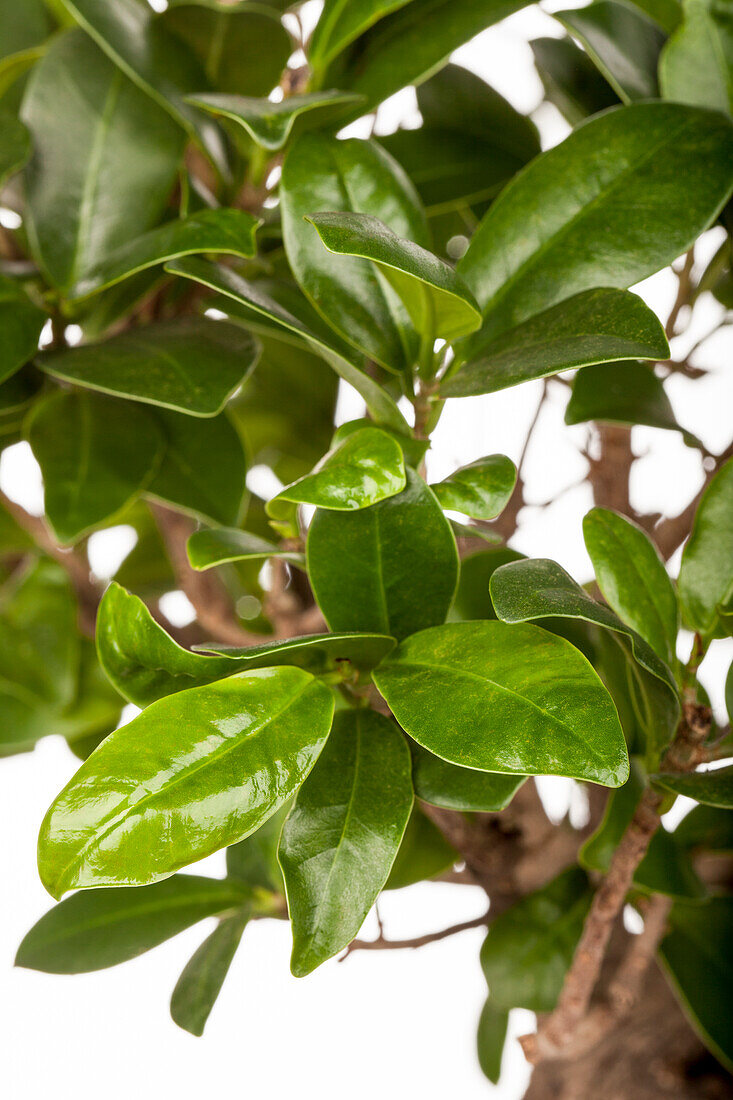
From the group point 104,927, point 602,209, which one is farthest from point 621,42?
point 104,927

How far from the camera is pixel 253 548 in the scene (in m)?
0.43

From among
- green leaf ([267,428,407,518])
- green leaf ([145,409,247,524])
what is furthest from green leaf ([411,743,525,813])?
green leaf ([145,409,247,524])

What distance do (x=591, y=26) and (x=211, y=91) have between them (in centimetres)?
23

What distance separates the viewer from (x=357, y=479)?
0.36 meters

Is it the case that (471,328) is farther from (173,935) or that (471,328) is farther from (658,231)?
(173,935)

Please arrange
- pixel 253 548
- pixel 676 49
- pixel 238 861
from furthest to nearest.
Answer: pixel 238 861 < pixel 676 49 < pixel 253 548

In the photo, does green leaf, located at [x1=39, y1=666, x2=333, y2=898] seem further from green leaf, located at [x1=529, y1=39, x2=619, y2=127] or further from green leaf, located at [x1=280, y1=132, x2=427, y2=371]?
green leaf, located at [x1=529, y1=39, x2=619, y2=127]

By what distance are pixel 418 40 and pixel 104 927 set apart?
21.9 inches

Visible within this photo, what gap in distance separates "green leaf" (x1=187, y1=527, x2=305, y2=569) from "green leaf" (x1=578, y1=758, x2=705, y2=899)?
256mm

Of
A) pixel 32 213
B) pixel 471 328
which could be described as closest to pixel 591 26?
pixel 471 328

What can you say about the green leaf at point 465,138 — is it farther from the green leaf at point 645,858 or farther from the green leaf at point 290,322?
the green leaf at point 645,858

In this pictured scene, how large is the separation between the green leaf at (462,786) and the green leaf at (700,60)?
15.6 inches

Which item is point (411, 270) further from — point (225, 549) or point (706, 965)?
point (706, 965)

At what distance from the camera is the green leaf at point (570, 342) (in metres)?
0.36
